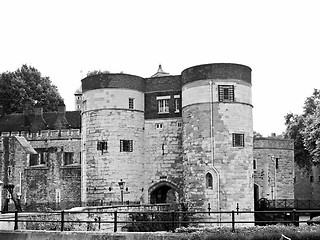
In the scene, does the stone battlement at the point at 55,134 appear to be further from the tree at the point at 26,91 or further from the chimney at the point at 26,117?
the tree at the point at 26,91

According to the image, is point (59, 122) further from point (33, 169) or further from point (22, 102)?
point (33, 169)

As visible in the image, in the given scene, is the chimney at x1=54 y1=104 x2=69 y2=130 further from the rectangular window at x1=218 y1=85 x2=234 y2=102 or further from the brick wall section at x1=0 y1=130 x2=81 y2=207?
the rectangular window at x1=218 y1=85 x2=234 y2=102

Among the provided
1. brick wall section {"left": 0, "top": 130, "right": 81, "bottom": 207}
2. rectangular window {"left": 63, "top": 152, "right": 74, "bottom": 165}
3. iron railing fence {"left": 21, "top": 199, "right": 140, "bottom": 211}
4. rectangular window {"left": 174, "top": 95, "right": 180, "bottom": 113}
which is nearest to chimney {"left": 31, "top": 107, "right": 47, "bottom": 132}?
brick wall section {"left": 0, "top": 130, "right": 81, "bottom": 207}

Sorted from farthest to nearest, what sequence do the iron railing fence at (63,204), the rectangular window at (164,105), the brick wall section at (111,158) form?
1. the rectangular window at (164,105)
2. the brick wall section at (111,158)
3. the iron railing fence at (63,204)

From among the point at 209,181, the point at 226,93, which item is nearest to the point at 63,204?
the point at 209,181

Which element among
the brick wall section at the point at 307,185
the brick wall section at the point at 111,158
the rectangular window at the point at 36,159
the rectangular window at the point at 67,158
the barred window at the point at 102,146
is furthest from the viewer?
the brick wall section at the point at 307,185

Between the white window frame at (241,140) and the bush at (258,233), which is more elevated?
the white window frame at (241,140)

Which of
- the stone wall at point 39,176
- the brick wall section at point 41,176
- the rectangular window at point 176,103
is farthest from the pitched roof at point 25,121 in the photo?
the rectangular window at point 176,103

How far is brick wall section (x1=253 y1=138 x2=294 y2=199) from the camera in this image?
156 ft

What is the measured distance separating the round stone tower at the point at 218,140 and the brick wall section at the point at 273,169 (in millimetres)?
11597

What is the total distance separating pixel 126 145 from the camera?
38219 millimetres

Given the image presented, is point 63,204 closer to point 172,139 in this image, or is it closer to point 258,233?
point 172,139

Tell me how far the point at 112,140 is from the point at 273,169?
1745 centimetres

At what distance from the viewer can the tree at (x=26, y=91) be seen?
69.4 m
